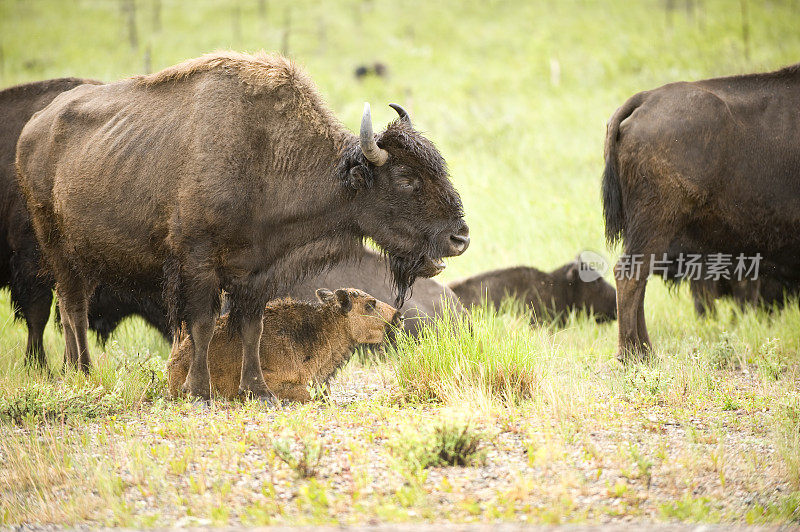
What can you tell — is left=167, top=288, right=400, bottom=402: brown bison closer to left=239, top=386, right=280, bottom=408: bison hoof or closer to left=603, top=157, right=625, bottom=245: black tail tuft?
left=239, top=386, right=280, bottom=408: bison hoof

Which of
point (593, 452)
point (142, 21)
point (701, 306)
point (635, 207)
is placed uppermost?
point (142, 21)

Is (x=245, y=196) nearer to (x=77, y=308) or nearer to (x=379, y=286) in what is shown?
(x=77, y=308)

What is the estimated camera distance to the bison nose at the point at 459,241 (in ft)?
19.3

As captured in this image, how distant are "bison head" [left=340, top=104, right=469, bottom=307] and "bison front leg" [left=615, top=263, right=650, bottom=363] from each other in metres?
2.31

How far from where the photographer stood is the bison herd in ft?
19.1

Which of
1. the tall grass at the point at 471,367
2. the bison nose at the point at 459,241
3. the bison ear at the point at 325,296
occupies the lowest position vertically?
the tall grass at the point at 471,367

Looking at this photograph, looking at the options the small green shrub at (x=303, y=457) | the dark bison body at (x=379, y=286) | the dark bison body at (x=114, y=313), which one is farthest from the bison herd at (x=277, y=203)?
the small green shrub at (x=303, y=457)

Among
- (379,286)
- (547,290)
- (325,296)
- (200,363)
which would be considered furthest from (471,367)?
(547,290)

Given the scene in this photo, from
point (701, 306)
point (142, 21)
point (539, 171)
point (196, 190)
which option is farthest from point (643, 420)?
point (142, 21)

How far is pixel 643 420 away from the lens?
17.7 ft

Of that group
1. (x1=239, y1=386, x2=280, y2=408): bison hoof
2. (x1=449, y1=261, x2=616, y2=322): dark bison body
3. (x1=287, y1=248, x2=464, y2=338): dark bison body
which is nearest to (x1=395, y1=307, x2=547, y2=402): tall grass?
(x1=239, y1=386, x2=280, y2=408): bison hoof

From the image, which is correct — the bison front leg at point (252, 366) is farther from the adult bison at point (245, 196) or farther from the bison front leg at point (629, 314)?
the bison front leg at point (629, 314)

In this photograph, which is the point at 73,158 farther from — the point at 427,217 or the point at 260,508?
the point at 260,508

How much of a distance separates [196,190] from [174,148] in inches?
18.4
